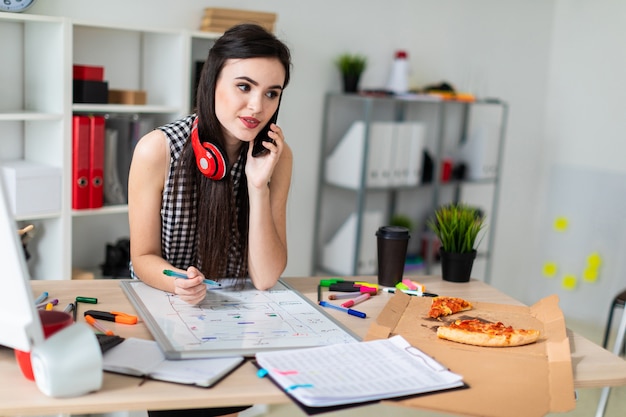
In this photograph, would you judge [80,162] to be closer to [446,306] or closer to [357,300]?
[357,300]

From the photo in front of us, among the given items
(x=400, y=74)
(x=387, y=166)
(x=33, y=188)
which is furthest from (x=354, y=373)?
(x=400, y=74)

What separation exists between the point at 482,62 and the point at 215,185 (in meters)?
2.91

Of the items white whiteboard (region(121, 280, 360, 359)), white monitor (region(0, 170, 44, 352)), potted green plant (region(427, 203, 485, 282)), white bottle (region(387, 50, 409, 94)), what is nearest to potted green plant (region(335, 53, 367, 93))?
white bottle (region(387, 50, 409, 94))

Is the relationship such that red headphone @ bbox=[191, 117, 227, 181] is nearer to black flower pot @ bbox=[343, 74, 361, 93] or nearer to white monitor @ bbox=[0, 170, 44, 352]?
white monitor @ bbox=[0, 170, 44, 352]

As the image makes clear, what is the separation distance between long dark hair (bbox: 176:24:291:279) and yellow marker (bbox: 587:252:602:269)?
3.07 metres

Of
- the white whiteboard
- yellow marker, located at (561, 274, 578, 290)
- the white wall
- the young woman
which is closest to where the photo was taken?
the white whiteboard

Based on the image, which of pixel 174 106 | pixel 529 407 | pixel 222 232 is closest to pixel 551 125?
pixel 174 106

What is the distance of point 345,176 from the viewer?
373cm

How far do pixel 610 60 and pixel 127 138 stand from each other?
2.90m

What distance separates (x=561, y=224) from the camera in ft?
15.1

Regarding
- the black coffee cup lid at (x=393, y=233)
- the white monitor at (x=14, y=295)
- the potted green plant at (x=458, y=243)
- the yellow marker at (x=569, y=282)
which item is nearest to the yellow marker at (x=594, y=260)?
the yellow marker at (x=569, y=282)

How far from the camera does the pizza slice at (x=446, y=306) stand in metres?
1.62

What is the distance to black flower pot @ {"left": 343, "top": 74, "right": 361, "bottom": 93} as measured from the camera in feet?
12.1

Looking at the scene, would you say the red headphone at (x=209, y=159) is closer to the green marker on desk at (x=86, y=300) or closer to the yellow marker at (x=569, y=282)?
the green marker on desk at (x=86, y=300)
